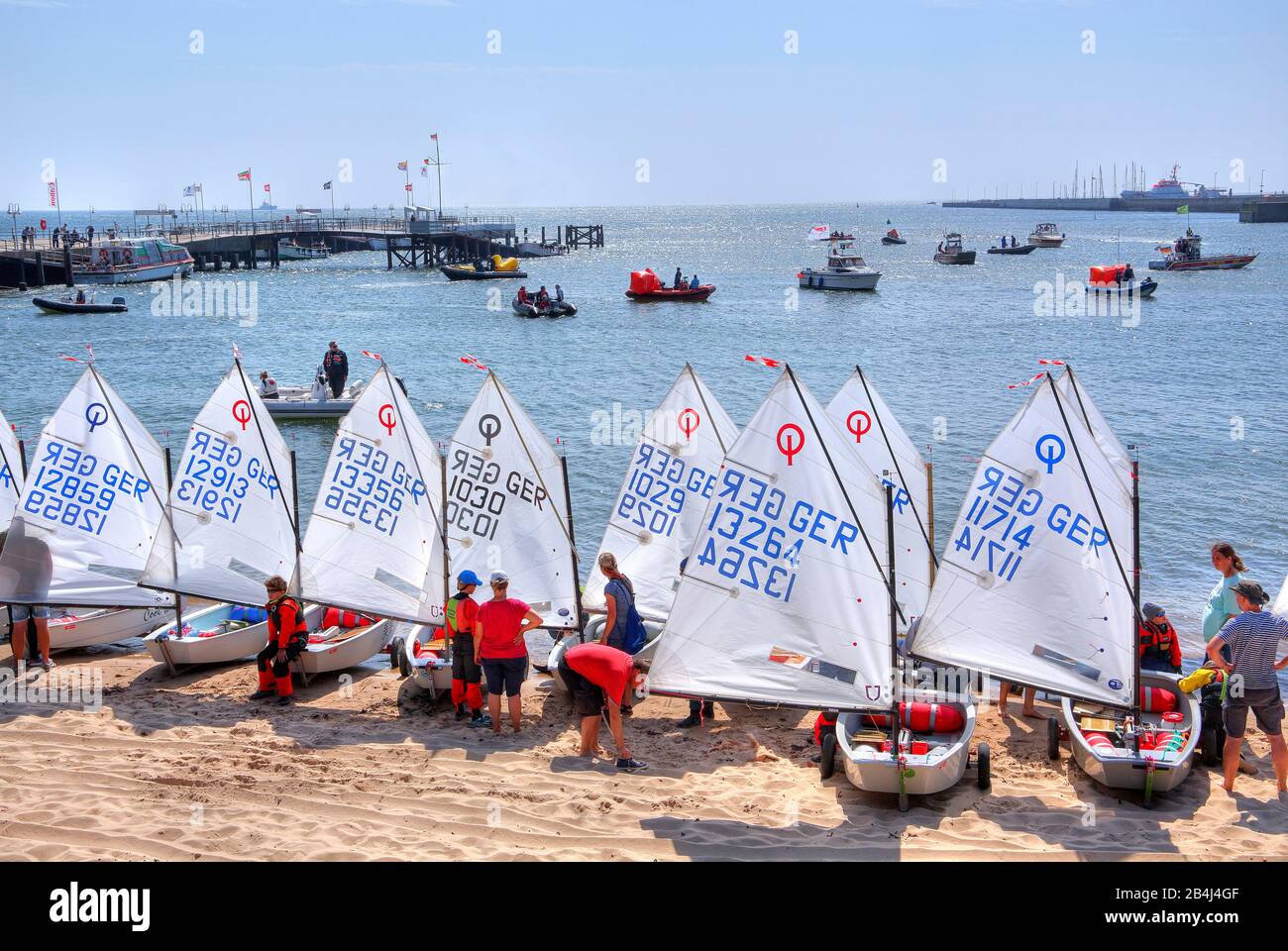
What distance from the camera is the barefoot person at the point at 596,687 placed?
9.80 meters

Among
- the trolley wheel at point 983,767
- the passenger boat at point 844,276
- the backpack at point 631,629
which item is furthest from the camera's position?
the passenger boat at point 844,276

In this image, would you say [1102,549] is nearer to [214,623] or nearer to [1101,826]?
[1101,826]

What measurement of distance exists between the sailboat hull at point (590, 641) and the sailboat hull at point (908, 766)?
8.52 ft

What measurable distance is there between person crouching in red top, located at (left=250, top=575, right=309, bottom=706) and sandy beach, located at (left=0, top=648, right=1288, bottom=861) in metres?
0.33

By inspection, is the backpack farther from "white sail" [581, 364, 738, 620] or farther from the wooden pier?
the wooden pier

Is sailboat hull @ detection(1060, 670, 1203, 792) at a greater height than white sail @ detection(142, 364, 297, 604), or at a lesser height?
lesser

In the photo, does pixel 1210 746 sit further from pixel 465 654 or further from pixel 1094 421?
pixel 465 654

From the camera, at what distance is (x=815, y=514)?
9562 millimetres

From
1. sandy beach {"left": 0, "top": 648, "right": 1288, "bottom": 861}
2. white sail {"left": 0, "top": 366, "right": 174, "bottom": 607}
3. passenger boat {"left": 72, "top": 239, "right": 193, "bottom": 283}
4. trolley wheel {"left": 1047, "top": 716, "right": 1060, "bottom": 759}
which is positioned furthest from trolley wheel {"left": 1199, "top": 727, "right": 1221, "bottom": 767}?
passenger boat {"left": 72, "top": 239, "right": 193, "bottom": 283}

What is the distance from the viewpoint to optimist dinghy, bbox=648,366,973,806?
9.53 meters

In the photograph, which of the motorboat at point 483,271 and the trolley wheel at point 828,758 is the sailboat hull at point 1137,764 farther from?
the motorboat at point 483,271

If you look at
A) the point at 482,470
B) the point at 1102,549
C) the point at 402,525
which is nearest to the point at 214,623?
the point at 402,525

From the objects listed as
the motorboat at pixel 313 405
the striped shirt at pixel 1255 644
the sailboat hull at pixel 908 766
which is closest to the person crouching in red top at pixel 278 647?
the sailboat hull at pixel 908 766

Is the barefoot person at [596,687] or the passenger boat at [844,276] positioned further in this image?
the passenger boat at [844,276]
